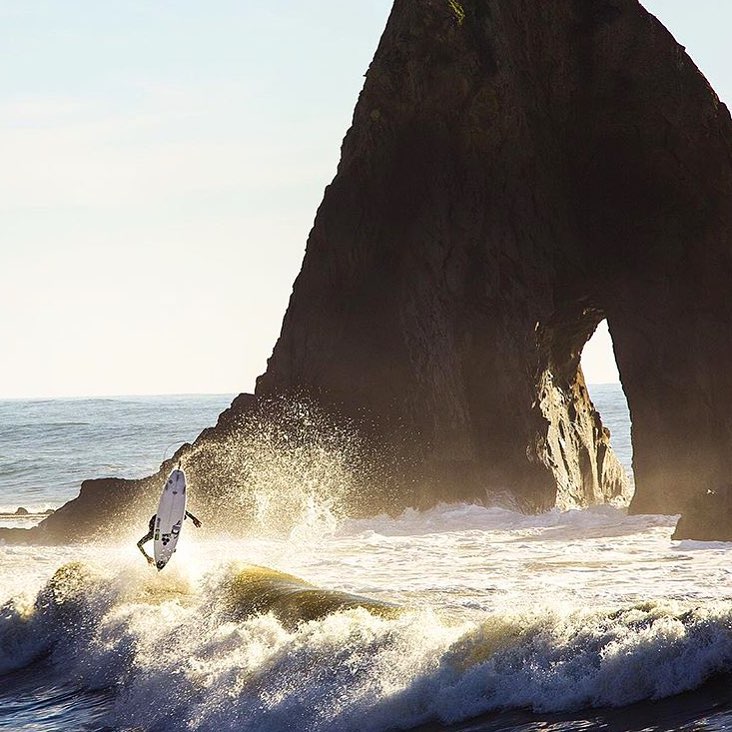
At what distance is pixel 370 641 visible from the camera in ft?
41.1

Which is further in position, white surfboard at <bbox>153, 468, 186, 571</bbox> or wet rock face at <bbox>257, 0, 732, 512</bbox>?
wet rock face at <bbox>257, 0, 732, 512</bbox>

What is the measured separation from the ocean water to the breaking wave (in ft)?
0.07

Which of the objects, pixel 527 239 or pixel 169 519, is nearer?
pixel 169 519

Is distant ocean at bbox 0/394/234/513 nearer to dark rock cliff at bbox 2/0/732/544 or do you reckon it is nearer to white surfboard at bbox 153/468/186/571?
dark rock cliff at bbox 2/0/732/544

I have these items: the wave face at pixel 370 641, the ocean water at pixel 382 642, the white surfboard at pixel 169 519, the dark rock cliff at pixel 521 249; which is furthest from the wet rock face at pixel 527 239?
the white surfboard at pixel 169 519

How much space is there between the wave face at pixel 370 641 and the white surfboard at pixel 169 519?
0.37 meters

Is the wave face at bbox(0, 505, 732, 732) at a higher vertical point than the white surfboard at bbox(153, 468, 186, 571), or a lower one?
lower

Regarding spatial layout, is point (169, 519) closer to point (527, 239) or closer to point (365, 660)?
point (365, 660)

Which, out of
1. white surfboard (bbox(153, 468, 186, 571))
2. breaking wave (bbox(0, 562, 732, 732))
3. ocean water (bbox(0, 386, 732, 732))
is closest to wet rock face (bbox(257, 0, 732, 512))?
ocean water (bbox(0, 386, 732, 732))

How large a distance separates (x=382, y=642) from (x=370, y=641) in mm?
147

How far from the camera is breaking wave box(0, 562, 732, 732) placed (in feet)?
35.5

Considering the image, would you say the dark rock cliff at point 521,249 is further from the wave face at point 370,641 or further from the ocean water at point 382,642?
the wave face at point 370,641

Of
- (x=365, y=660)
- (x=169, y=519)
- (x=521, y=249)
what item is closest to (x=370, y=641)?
(x=365, y=660)

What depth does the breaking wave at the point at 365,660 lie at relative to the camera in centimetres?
1081
